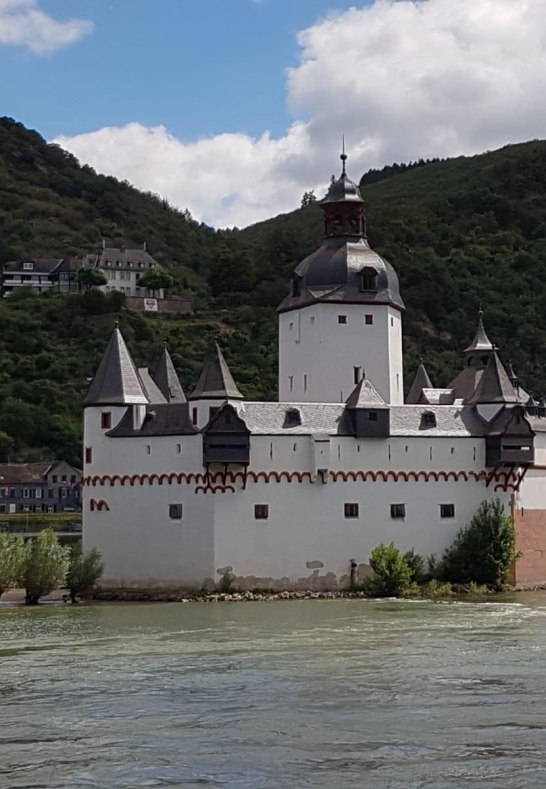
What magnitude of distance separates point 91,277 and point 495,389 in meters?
79.2

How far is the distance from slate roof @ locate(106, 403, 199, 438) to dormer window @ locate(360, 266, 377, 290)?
1262cm

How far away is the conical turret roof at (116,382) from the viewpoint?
50406 mm

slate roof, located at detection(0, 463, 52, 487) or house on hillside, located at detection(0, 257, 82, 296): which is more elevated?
house on hillside, located at detection(0, 257, 82, 296)

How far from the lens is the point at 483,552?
49406mm


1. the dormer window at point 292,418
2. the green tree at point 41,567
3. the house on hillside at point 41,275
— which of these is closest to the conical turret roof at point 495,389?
the dormer window at point 292,418

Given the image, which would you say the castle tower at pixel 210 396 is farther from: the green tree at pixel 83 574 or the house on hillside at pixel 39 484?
the house on hillside at pixel 39 484

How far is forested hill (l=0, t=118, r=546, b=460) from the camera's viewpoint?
9781 cm

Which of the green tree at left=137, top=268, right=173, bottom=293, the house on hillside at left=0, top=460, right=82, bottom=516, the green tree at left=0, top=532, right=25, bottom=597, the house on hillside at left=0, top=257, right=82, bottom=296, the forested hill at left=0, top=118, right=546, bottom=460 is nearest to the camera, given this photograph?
the green tree at left=0, top=532, right=25, bottom=597

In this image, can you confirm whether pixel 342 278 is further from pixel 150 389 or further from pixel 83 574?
pixel 83 574

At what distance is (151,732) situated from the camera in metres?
22.3

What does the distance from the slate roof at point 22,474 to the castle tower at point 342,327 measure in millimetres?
31722

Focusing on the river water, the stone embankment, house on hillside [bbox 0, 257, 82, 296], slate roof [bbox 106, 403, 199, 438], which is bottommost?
the river water

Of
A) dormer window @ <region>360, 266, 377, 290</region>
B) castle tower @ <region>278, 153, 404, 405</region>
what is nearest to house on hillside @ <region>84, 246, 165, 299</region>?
castle tower @ <region>278, 153, 404, 405</region>

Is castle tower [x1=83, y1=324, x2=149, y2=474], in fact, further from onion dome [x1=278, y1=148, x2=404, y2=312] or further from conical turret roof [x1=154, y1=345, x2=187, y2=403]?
onion dome [x1=278, y1=148, x2=404, y2=312]
